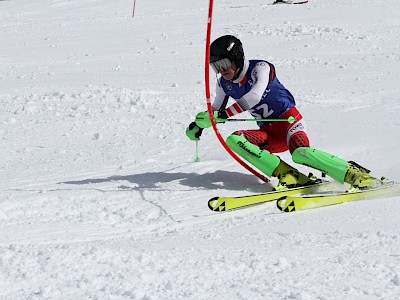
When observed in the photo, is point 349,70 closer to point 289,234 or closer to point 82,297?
point 289,234

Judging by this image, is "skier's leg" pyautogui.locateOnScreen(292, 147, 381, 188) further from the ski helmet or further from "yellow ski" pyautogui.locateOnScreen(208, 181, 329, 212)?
the ski helmet

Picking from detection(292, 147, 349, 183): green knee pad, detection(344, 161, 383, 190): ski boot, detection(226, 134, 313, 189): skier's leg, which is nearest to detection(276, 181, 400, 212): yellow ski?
detection(344, 161, 383, 190): ski boot

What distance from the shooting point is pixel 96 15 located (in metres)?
19.6

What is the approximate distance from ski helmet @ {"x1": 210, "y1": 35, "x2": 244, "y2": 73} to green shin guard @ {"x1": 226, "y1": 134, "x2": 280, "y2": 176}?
706 millimetres

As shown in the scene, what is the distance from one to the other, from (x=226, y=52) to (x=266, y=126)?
995 millimetres

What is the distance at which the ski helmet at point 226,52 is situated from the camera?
6.02 m

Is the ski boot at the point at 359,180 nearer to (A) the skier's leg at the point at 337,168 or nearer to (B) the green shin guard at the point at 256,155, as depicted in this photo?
(A) the skier's leg at the point at 337,168

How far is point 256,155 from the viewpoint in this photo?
6.12 m

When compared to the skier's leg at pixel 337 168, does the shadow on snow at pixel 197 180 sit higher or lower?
lower

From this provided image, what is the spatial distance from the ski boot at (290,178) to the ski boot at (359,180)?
41 cm

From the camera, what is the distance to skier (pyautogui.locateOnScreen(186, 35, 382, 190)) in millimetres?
5895

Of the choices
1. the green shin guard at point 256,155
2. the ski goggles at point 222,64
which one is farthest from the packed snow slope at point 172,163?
the ski goggles at point 222,64

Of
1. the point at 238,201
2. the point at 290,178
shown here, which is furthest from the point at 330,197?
the point at 238,201

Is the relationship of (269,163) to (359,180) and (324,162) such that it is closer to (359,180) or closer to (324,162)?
(324,162)
